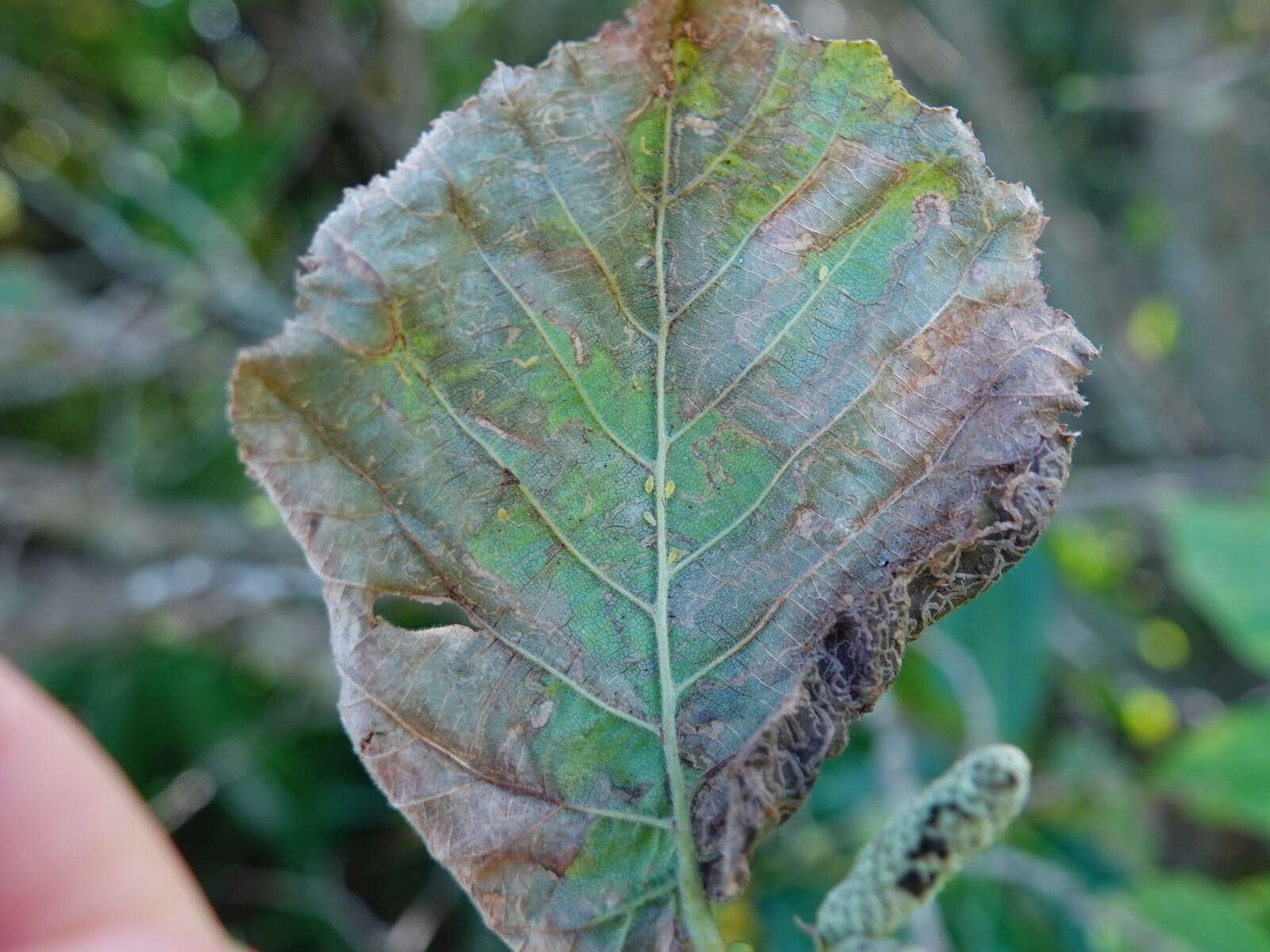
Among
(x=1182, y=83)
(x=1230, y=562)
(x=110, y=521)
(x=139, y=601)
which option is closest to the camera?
(x=1230, y=562)

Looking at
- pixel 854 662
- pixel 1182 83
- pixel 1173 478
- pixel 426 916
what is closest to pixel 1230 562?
pixel 1173 478

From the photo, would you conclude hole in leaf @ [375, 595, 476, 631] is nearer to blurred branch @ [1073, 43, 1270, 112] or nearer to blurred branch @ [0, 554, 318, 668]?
blurred branch @ [0, 554, 318, 668]

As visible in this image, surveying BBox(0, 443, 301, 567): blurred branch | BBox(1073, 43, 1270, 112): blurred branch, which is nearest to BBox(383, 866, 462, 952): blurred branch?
BBox(0, 443, 301, 567): blurred branch

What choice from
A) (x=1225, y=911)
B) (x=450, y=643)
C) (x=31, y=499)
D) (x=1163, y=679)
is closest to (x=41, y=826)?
(x=450, y=643)

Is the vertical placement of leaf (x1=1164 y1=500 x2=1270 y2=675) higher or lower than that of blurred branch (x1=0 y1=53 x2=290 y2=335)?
lower

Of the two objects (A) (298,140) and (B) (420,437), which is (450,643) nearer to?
(B) (420,437)

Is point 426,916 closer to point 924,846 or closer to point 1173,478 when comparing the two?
point 924,846

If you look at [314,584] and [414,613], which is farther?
[414,613]
